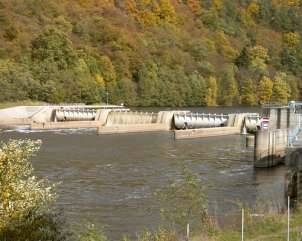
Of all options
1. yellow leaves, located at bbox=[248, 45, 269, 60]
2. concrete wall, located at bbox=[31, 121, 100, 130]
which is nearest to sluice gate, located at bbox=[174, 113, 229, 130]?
concrete wall, located at bbox=[31, 121, 100, 130]

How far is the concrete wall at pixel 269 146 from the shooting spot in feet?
106

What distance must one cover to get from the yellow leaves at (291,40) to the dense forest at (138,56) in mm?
285

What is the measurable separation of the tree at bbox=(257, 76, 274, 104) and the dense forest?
20cm

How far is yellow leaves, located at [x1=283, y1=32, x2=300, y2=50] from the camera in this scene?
158 meters

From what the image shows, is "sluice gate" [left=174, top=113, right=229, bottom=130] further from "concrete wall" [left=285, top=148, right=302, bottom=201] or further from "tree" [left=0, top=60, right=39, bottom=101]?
"concrete wall" [left=285, top=148, right=302, bottom=201]

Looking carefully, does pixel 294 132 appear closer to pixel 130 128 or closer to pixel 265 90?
pixel 130 128

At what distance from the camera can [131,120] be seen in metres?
60.5

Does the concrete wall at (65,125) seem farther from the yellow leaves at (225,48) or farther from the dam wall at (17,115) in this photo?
the yellow leaves at (225,48)

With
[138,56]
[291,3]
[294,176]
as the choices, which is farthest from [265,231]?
[291,3]

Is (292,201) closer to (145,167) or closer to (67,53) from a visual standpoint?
(145,167)

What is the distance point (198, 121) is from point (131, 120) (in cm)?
699

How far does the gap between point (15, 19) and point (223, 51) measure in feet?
182

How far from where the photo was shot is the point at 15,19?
103000mm

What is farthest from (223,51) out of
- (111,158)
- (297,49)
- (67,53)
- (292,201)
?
(292,201)
